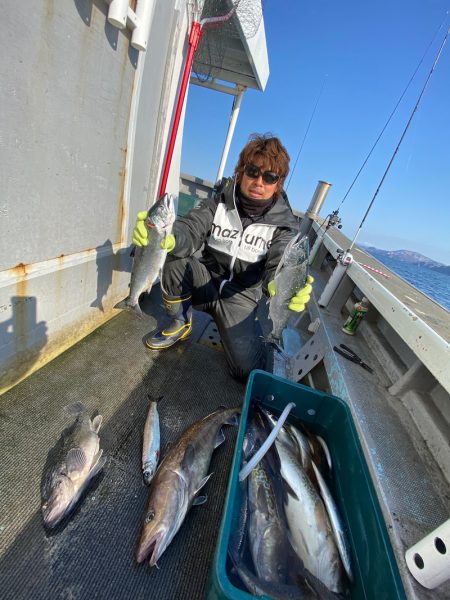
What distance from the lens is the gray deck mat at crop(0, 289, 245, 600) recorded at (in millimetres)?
1426

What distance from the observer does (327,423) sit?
7.41 feet

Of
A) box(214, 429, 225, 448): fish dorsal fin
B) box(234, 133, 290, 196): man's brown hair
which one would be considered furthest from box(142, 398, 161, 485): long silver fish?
box(234, 133, 290, 196): man's brown hair

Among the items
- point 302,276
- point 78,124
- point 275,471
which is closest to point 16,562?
point 275,471

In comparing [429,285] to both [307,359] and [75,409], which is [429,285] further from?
[75,409]

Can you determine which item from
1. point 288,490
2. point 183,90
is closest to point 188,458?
point 288,490

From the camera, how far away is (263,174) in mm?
2871

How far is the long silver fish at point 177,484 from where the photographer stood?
1509 millimetres

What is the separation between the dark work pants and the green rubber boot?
9cm

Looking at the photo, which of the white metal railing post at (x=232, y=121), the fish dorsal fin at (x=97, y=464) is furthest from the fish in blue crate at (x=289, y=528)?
the white metal railing post at (x=232, y=121)

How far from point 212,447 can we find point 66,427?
1088mm

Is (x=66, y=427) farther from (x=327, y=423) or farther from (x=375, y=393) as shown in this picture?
(x=375, y=393)

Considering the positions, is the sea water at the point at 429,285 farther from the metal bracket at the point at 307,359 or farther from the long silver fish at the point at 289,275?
the long silver fish at the point at 289,275

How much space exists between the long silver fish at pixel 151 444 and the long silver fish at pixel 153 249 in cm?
112

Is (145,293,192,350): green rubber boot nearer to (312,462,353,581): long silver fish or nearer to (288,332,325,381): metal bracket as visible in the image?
(288,332,325,381): metal bracket
